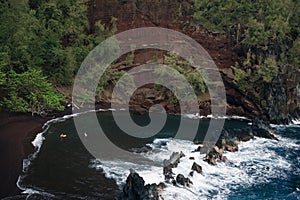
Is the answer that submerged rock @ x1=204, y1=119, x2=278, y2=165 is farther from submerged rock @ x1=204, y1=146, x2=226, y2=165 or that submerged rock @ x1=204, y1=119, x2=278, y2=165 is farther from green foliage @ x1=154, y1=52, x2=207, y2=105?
green foliage @ x1=154, y1=52, x2=207, y2=105

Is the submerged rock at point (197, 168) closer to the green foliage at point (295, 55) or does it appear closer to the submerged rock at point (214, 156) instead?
the submerged rock at point (214, 156)

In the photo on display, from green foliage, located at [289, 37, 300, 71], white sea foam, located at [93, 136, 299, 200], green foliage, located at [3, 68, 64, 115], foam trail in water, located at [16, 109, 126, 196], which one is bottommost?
white sea foam, located at [93, 136, 299, 200]

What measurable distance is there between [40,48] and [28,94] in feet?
30.6

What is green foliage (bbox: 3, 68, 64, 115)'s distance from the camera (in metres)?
34.1

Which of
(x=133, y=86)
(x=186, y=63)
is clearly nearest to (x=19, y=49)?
(x=133, y=86)

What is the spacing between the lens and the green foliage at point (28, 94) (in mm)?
34125

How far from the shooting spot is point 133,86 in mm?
49031

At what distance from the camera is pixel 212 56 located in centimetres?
5231

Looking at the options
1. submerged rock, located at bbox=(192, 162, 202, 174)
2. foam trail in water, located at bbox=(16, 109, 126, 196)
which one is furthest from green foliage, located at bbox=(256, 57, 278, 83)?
submerged rock, located at bbox=(192, 162, 202, 174)

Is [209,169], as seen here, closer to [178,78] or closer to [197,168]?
[197,168]

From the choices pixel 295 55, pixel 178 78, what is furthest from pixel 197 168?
pixel 295 55

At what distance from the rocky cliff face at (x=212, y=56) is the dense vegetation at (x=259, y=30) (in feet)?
4.01

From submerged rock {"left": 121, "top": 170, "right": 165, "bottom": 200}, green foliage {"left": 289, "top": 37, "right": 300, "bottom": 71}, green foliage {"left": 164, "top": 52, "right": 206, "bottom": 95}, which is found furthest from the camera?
green foliage {"left": 289, "top": 37, "right": 300, "bottom": 71}

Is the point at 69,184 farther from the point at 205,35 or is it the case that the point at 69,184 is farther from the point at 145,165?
the point at 205,35
